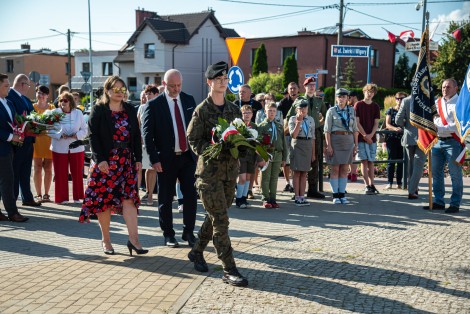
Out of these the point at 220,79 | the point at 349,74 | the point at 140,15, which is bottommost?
the point at 220,79

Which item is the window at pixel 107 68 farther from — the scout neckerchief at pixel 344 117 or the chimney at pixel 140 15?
the scout neckerchief at pixel 344 117

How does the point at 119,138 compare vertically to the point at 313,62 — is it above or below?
below

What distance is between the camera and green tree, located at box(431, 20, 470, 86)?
43856 millimetres

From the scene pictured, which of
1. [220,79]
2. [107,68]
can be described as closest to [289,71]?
[107,68]

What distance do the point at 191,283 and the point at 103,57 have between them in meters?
70.9

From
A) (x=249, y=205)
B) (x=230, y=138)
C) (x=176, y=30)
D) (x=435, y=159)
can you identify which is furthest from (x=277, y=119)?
(x=176, y=30)

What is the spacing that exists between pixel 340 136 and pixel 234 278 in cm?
567

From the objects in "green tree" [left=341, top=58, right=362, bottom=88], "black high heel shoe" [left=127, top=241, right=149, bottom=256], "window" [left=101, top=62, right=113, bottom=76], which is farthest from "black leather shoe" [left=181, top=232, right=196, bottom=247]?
"window" [left=101, top=62, right=113, bottom=76]

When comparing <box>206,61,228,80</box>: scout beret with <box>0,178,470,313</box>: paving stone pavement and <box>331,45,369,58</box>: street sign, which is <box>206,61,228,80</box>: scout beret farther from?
<box>331,45,369,58</box>: street sign

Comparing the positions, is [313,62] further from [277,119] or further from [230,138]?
[230,138]

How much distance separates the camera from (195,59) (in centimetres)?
6388

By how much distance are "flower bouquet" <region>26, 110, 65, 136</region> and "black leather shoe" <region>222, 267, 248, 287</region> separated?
521 cm

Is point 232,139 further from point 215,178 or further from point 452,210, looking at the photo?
point 452,210

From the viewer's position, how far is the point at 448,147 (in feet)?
33.1
